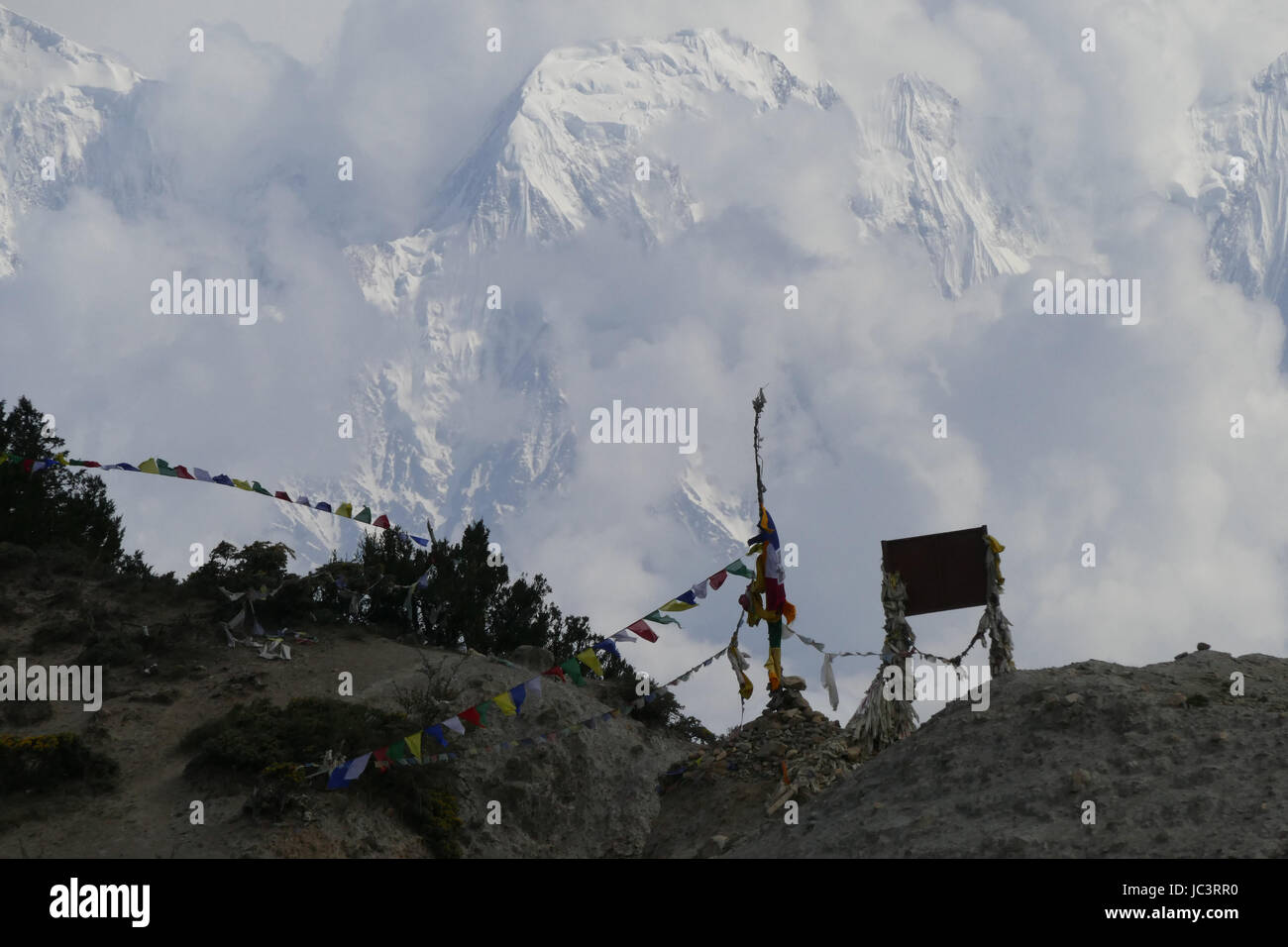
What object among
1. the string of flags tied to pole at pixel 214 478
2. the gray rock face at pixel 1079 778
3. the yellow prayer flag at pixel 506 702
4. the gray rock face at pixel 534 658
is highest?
the string of flags tied to pole at pixel 214 478

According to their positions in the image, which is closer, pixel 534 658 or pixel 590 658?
pixel 590 658

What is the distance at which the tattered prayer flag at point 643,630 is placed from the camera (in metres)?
21.1

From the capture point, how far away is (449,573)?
120 ft

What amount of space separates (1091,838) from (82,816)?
1571cm

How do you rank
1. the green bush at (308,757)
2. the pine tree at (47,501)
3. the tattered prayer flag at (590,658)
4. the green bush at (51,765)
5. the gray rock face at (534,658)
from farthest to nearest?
the pine tree at (47,501)
the gray rock face at (534,658)
the green bush at (51,765)
the green bush at (308,757)
the tattered prayer flag at (590,658)

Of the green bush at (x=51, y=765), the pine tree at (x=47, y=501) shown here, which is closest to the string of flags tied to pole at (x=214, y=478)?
the pine tree at (x=47, y=501)

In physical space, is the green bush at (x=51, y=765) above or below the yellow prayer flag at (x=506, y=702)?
below

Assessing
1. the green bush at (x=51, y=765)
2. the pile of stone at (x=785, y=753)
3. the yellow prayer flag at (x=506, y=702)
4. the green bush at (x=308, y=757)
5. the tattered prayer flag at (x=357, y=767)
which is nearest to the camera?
the pile of stone at (x=785, y=753)

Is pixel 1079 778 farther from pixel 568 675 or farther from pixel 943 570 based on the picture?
pixel 568 675

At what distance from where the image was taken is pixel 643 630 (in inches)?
837

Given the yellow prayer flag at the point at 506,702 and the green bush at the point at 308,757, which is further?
the green bush at the point at 308,757

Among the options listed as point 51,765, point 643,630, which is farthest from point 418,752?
point 51,765

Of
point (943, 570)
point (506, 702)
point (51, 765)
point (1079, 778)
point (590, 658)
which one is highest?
point (943, 570)

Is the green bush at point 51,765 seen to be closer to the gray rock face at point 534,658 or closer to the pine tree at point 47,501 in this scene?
the gray rock face at point 534,658
